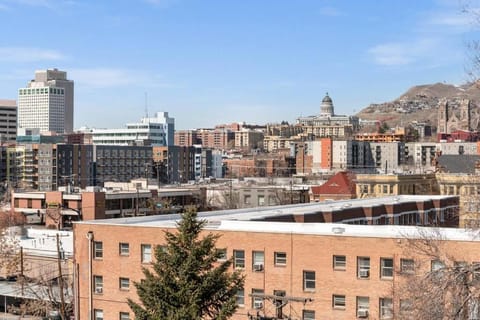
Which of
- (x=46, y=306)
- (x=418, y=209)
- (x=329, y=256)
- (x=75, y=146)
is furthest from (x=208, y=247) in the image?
(x=75, y=146)

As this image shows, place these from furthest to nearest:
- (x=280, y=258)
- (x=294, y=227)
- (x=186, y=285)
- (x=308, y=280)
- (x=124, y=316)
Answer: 1. (x=124, y=316)
2. (x=294, y=227)
3. (x=280, y=258)
4. (x=308, y=280)
5. (x=186, y=285)

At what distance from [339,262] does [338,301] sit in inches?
67.7

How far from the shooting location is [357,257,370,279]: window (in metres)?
34.4

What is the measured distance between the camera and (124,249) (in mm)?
40219

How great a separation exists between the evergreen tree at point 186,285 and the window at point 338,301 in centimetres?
1008

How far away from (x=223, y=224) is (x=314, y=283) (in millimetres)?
6655

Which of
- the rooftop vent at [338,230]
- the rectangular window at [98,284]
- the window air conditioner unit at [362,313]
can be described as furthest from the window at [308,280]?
the rectangular window at [98,284]

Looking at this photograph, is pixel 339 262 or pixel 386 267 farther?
pixel 339 262

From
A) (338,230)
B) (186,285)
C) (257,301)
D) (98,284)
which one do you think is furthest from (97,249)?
(186,285)

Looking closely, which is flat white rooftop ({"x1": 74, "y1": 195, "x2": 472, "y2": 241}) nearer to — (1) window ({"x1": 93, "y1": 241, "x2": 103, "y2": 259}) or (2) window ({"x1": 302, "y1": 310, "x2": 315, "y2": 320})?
(1) window ({"x1": 93, "y1": 241, "x2": 103, "y2": 259})

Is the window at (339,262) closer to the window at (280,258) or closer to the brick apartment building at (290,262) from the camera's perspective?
the brick apartment building at (290,262)

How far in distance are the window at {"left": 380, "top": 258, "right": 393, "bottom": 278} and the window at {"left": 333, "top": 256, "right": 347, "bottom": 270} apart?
1.70 meters

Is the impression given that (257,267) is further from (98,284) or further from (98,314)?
(98,314)

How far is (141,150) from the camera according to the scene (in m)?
189
